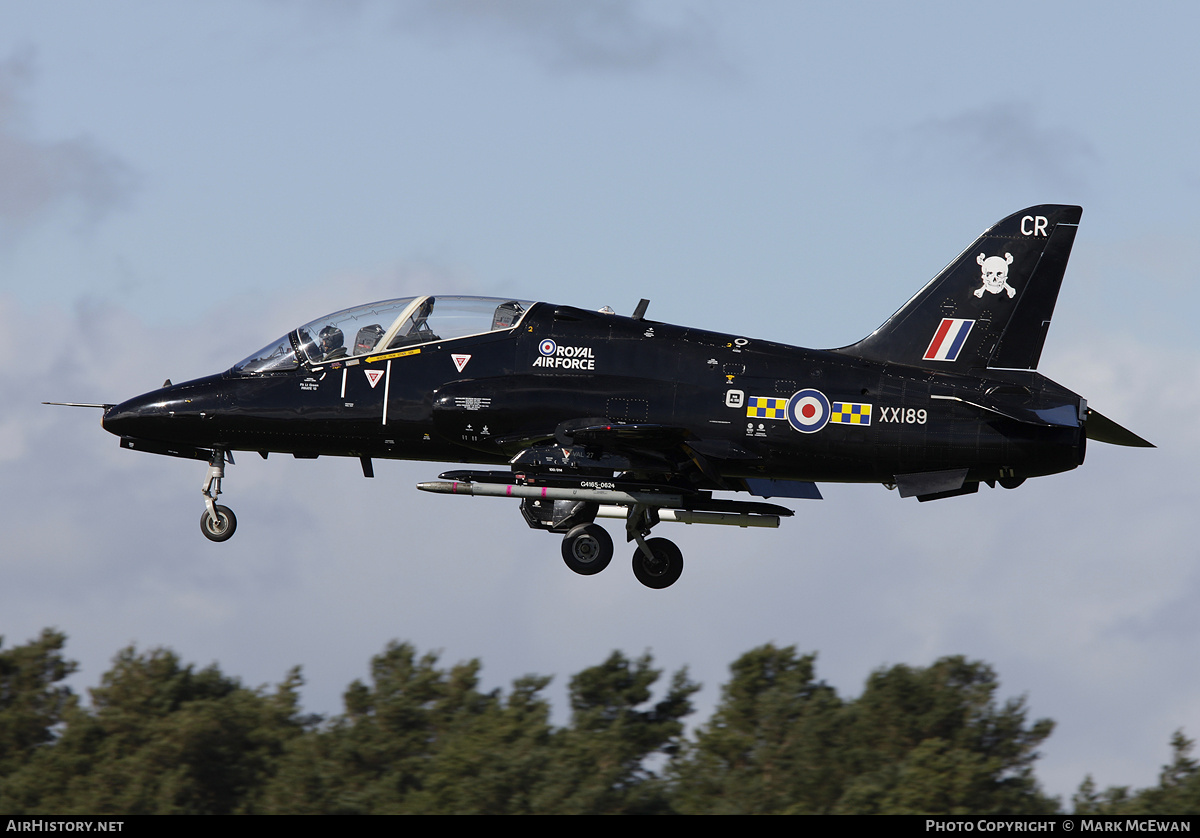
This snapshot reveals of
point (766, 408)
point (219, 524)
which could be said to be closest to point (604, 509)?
point (766, 408)

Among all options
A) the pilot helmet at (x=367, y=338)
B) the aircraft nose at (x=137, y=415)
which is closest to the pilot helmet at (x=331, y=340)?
the pilot helmet at (x=367, y=338)

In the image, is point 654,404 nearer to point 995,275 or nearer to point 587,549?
point 587,549

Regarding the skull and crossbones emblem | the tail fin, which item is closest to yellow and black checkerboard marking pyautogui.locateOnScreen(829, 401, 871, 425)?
the tail fin

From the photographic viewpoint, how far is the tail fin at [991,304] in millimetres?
24156

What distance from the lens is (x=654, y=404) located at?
2386 cm

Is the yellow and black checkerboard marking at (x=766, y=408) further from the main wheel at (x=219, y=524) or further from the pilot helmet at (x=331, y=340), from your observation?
the main wheel at (x=219, y=524)

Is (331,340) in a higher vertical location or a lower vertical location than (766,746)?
higher

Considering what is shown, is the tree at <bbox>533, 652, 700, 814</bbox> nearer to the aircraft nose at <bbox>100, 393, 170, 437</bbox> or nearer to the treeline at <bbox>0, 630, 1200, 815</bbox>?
the treeline at <bbox>0, 630, 1200, 815</bbox>

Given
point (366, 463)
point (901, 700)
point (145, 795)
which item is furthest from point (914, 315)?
point (145, 795)

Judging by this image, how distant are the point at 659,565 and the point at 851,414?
438 cm

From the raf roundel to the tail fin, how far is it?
1.40 meters

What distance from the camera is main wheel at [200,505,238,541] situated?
25.9 m

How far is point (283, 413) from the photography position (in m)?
24.9

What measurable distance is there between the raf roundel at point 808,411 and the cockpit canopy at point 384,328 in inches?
179
